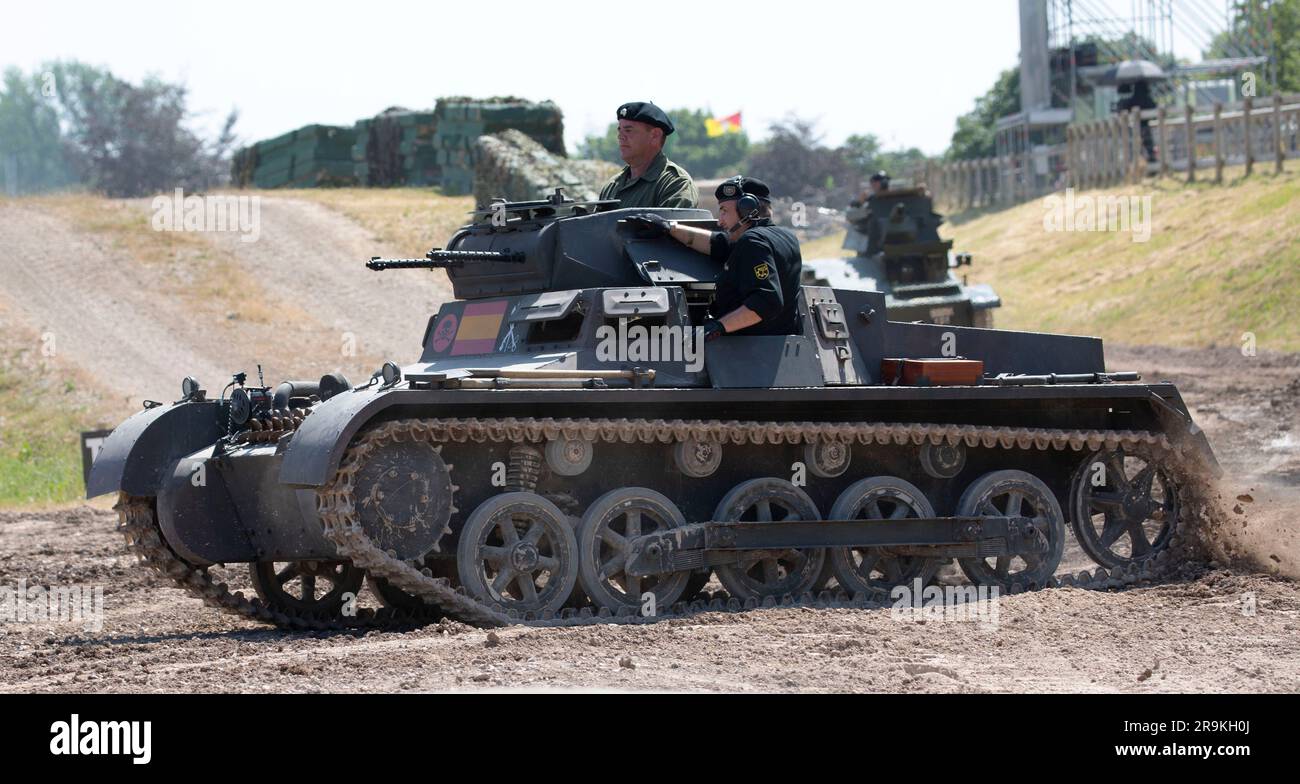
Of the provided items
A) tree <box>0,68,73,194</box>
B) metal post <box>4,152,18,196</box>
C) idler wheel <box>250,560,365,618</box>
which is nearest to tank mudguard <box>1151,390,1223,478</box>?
idler wheel <box>250,560,365,618</box>

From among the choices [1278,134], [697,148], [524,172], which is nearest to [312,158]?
[524,172]

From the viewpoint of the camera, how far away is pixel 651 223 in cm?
1235

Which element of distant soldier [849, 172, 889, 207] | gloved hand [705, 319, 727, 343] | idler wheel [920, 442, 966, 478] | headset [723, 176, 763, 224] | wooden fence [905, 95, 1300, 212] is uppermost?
wooden fence [905, 95, 1300, 212]

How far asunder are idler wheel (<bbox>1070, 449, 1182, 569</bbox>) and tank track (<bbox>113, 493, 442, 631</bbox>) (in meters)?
5.13

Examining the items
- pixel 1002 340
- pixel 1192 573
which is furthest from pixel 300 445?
pixel 1192 573

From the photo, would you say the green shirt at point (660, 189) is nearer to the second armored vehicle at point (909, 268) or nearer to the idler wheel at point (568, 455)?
the idler wheel at point (568, 455)

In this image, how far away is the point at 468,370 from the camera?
11.1 m

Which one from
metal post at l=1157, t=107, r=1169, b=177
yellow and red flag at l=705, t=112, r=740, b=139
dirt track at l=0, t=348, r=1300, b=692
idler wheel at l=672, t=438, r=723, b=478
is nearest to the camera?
dirt track at l=0, t=348, r=1300, b=692

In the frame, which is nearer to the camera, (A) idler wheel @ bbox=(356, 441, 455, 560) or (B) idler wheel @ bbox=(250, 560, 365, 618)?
(A) idler wheel @ bbox=(356, 441, 455, 560)

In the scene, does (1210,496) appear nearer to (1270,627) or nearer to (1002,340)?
(1002,340)

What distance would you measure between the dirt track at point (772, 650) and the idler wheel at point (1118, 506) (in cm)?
50

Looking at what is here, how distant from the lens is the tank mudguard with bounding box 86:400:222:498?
11.9 meters

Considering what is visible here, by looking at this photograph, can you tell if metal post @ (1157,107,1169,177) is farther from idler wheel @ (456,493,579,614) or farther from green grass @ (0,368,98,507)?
idler wheel @ (456,493,579,614)

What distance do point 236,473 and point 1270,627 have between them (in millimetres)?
6722
